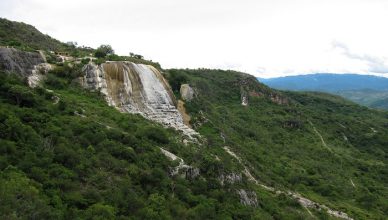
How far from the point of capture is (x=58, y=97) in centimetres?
3859

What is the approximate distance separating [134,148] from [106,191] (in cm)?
818

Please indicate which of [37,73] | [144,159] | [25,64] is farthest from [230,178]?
[25,64]

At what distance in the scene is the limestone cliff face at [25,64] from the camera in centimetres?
3897

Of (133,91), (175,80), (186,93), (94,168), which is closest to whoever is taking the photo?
(94,168)

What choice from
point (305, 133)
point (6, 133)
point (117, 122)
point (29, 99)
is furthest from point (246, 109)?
point (6, 133)

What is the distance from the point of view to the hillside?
83.2 ft

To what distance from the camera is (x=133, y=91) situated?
157 feet

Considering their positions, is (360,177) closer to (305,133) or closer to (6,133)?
(305,133)

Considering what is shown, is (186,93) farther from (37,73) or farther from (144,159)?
(144,159)

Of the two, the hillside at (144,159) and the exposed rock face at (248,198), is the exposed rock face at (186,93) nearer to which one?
the hillside at (144,159)

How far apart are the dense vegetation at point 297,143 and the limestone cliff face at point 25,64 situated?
1951 cm

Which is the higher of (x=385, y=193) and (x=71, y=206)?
(x=71, y=206)

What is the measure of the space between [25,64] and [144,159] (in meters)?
17.8

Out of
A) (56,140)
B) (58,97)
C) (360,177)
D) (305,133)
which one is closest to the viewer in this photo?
(56,140)
